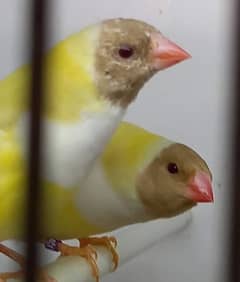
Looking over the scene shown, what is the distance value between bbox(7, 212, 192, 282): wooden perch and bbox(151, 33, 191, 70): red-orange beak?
0.61 feet

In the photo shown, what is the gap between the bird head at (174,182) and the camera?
1138mm

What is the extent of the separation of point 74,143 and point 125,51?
12 cm

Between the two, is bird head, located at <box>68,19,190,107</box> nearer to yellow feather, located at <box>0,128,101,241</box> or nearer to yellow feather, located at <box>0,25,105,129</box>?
yellow feather, located at <box>0,25,105,129</box>

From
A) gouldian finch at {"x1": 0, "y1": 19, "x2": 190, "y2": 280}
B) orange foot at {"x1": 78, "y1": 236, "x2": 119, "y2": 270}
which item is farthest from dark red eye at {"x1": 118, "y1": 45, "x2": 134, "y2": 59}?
orange foot at {"x1": 78, "y1": 236, "x2": 119, "y2": 270}

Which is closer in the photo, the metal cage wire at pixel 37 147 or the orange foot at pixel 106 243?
the metal cage wire at pixel 37 147

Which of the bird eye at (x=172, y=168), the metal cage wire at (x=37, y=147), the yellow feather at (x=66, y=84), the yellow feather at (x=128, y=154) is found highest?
the yellow feather at (x=66, y=84)

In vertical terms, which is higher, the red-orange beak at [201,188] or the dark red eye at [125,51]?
the dark red eye at [125,51]

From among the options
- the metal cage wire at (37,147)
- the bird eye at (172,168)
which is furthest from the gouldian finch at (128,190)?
the metal cage wire at (37,147)

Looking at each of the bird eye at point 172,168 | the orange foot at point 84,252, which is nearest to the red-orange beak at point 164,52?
the bird eye at point 172,168

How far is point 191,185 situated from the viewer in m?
1.15

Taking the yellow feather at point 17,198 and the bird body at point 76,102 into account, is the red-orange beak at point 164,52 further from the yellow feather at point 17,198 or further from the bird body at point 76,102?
the yellow feather at point 17,198

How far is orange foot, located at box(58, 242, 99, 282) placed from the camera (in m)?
1.15

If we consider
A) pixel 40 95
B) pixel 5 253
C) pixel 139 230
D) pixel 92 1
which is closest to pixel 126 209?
pixel 139 230

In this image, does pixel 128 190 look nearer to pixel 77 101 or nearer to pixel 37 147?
pixel 77 101
